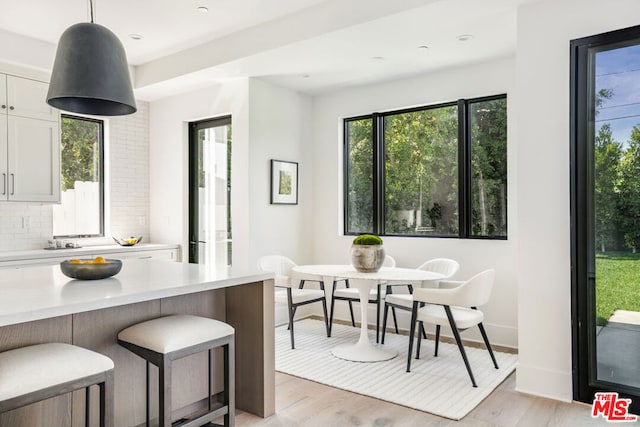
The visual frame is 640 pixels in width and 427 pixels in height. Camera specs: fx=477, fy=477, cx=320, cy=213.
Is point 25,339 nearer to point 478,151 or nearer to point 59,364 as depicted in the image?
point 59,364

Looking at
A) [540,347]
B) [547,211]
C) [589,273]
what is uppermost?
[547,211]

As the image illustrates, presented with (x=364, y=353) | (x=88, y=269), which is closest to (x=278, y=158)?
(x=364, y=353)

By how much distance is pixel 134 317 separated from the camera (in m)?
2.47

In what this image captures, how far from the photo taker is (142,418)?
97.2 inches

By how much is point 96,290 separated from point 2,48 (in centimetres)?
328

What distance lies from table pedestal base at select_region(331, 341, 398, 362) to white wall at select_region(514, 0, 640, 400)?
3.60 feet

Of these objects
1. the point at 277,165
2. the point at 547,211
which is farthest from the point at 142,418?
the point at 277,165

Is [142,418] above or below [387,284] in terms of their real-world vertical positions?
below

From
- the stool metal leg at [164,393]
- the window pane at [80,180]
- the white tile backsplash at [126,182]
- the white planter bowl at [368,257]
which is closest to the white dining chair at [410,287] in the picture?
the white planter bowl at [368,257]

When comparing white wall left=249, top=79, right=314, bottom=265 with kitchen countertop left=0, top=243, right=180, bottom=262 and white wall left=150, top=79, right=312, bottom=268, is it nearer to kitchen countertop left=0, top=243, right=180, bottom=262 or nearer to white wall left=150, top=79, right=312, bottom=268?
white wall left=150, top=79, right=312, bottom=268

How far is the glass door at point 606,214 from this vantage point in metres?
2.85

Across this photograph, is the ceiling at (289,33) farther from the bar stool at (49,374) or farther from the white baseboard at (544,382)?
the bar stool at (49,374)

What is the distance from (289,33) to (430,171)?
1.99 meters

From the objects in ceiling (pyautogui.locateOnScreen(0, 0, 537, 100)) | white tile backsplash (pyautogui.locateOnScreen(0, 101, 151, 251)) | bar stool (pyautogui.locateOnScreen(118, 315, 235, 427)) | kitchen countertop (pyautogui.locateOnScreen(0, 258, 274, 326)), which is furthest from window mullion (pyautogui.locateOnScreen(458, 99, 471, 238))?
white tile backsplash (pyautogui.locateOnScreen(0, 101, 151, 251))
